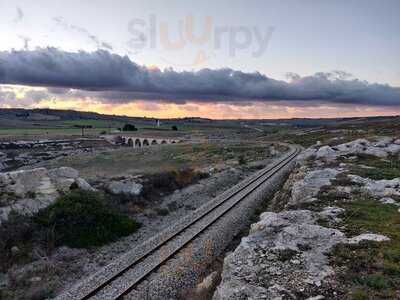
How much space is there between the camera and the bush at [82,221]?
821 inches

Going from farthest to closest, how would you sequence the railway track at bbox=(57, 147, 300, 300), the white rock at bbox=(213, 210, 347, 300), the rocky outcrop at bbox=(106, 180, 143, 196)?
the rocky outcrop at bbox=(106, 180, 143, 196)
the railway track at bbox=(57, 147, 300, 300)
the white rock at bbox=(213, 210, 347, 300)

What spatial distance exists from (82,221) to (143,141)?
103927mm

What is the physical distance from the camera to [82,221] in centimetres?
2205

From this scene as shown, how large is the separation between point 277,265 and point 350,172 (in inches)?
727

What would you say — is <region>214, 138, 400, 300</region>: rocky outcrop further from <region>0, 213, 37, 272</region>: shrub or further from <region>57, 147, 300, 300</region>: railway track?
<region>0, 213, 37, 272</region>: shrub

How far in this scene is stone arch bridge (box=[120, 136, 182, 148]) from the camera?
120 metres

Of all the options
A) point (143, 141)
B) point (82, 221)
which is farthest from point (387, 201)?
point (143, 141)

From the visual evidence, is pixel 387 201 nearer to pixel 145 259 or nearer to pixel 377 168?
pixel 377 168

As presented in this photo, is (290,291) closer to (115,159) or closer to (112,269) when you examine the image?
(112,269)

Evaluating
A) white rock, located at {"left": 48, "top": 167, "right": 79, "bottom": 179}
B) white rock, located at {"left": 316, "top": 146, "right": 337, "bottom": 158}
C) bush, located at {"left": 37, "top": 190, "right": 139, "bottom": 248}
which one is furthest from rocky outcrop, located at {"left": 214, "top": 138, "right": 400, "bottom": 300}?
white rock, located at {"left": 316, "top": 146, "right": 337, "bottom": 158}

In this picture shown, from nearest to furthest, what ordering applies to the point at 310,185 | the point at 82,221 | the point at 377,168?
the point at 82,221 → the point at 310,185 → the point at 377,168

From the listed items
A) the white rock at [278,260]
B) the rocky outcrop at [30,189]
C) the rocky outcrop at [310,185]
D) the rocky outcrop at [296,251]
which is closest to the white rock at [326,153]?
the rocky outcrop at [310,185]

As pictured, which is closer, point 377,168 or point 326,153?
point 377,168

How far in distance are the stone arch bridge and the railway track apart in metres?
90.7
